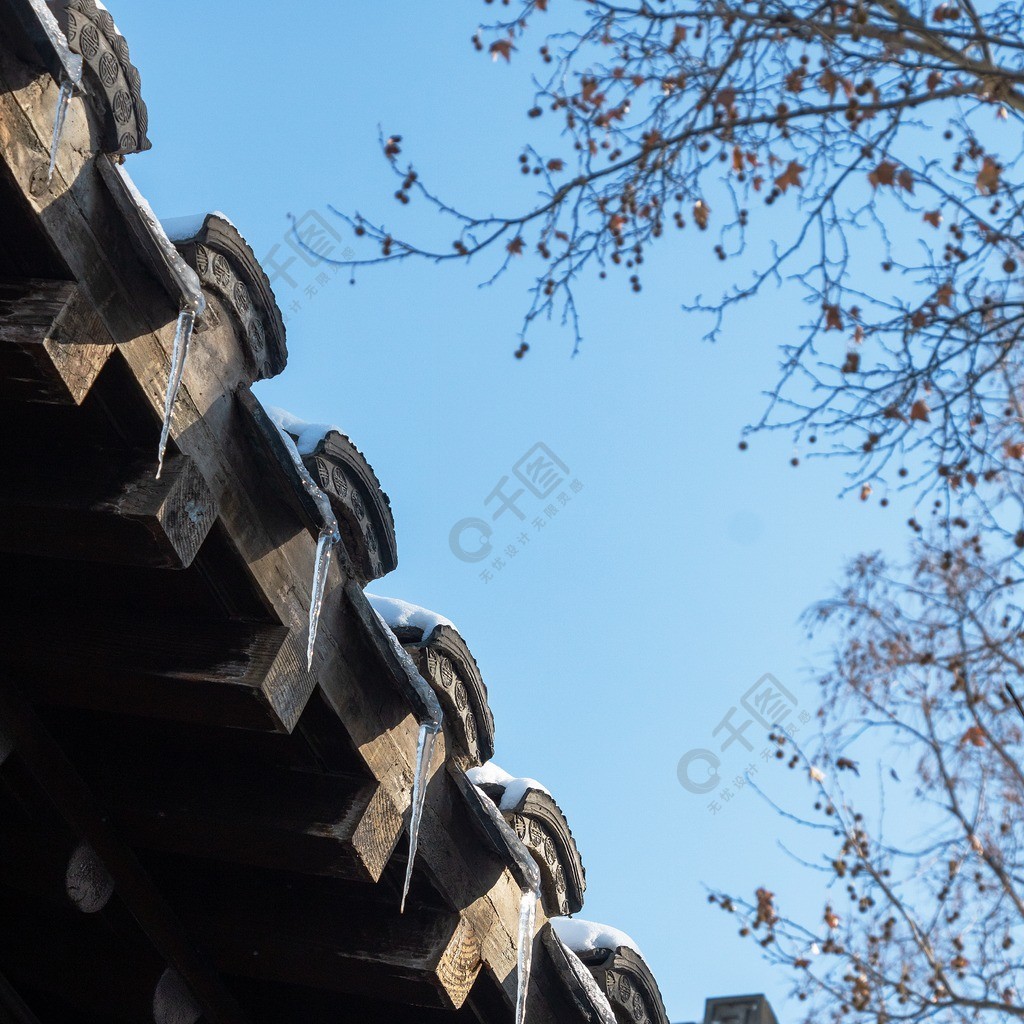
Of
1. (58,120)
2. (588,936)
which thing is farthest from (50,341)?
(588,936)

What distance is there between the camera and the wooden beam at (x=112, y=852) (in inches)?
114

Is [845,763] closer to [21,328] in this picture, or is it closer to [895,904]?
[895,904]

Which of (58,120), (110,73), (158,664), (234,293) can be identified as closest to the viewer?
(58,120)

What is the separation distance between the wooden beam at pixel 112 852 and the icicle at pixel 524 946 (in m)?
0.90

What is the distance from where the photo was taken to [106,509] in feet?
7.36

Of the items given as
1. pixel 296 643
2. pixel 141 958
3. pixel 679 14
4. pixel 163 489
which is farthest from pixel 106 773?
pixel 679 14

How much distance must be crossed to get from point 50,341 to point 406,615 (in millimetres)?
1405

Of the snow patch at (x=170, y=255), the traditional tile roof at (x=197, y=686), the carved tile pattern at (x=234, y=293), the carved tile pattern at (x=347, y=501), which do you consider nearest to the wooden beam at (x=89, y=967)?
the traditional tile roof at (x=197, y=686)

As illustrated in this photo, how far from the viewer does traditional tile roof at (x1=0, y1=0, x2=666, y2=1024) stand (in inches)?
82.6

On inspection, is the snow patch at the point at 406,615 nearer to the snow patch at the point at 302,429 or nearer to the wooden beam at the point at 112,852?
the snow patch at the point at 302,429

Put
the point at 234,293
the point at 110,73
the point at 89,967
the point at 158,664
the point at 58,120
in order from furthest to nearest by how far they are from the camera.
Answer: the point at 89,967
the point at 158,664
the point at 234,293
the point at 110,73
the point at 58,120

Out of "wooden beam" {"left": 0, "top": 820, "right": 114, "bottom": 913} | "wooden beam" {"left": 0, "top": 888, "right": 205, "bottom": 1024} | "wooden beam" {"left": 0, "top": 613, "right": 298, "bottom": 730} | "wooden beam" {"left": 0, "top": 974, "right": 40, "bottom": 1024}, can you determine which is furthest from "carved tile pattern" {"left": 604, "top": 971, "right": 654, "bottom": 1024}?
"wooden beam" {"left": 0, "top": 974, "right": 40, "bottom": 1024}

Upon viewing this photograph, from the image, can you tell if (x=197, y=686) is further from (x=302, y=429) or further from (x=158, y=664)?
(x=302, y=429)

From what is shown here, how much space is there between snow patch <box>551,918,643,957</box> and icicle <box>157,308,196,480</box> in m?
2.18
